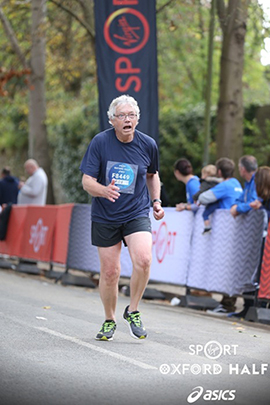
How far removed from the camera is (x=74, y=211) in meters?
16.7

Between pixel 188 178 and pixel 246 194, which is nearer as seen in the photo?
pixel 246 194

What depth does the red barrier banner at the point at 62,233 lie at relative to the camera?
16859 millimetres

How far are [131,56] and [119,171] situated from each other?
8.22m

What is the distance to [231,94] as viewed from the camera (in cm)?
1875

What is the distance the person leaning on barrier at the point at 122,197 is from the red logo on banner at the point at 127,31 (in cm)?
799

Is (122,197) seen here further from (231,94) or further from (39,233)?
(231,94)

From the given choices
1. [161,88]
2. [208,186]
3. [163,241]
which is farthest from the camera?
[161,88]

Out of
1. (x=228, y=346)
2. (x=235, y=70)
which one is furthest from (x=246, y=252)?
(x=235, y=70)

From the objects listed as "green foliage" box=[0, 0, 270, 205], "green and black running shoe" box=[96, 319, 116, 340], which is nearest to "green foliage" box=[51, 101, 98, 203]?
"green foliage" box=[0, 0, 270, 205]

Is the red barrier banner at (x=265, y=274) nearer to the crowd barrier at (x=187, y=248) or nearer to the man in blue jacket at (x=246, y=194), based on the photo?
the crowd barrier at (x=187, y=248)

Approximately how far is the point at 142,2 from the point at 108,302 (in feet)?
29.1

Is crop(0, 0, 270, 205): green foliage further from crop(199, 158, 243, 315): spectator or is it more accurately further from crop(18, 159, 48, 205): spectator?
crop(199, 158, 243, 315): spectator

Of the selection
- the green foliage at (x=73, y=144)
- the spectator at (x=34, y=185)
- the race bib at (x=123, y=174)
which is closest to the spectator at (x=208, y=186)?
the race bib at (x=123, y=174)

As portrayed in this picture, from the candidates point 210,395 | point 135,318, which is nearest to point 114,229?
point 135,318
